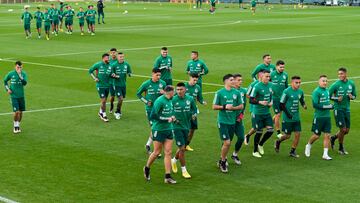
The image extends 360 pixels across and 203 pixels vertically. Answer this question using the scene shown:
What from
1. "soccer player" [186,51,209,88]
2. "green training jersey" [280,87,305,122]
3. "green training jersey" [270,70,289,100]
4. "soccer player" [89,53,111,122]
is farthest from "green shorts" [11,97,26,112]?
"green training jersey" [280,87,305,122]

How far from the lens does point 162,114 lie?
1628 centimetres

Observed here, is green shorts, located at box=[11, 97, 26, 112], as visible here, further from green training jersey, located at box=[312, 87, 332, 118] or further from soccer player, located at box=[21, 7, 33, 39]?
soccer player, located at box=[21, 7, 33, 39]

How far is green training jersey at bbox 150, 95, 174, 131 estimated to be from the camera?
53.3 ft

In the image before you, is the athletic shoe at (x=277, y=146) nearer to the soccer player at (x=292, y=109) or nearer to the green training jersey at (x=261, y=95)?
the soccer player at (x=292, y=109)

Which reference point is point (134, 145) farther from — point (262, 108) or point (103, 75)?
point (103, 75)

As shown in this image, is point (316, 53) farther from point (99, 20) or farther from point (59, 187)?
point (99, 20)

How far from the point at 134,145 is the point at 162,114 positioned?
13.4 ft

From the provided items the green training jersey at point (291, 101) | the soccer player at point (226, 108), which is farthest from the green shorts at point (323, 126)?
the soccer player at point (226, 108)

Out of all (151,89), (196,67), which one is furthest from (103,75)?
(151,89)

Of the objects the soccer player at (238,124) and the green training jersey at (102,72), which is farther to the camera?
the green training jersey at (102,72)

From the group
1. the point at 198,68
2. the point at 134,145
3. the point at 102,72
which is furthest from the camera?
the point at 198,68

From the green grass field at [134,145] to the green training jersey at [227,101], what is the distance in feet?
3.94

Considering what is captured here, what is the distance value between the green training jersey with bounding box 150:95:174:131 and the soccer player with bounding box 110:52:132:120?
7.89 m

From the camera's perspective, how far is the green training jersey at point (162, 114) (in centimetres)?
1625
